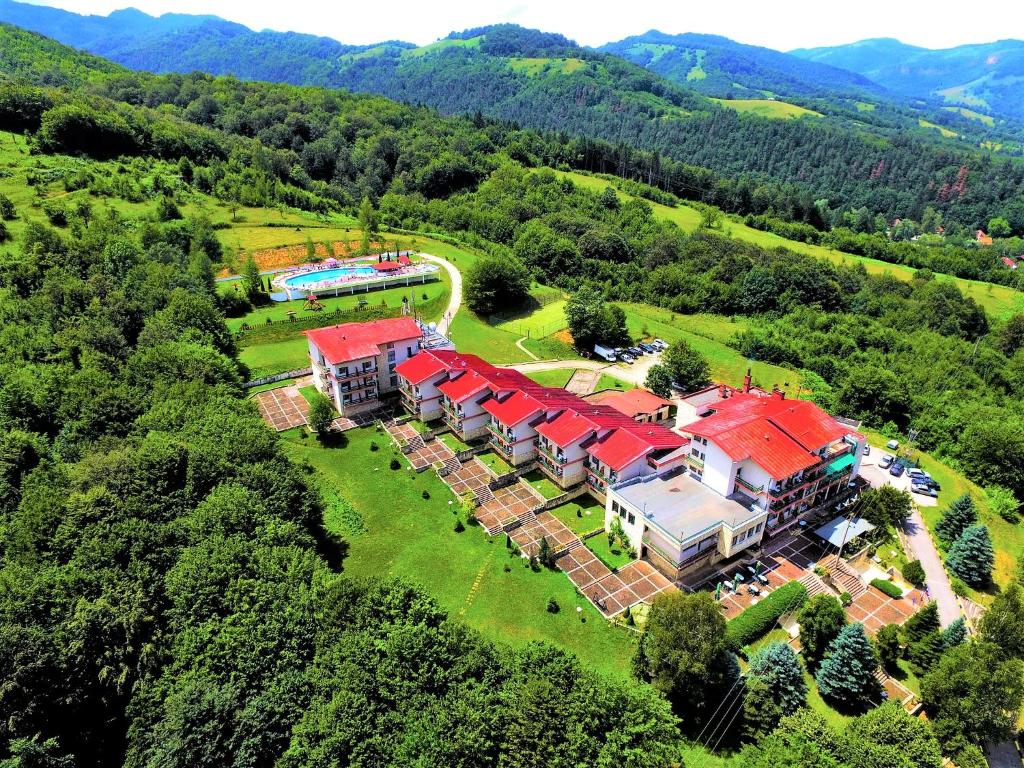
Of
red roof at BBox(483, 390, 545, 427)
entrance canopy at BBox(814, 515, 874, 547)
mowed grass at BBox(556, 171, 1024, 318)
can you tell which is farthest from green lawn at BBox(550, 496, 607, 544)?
mowed grass at BBox(556, 171, 1024, 318)

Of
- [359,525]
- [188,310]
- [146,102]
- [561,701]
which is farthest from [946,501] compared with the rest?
[146,102]

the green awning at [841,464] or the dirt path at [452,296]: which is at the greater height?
the green awning at [841,464]

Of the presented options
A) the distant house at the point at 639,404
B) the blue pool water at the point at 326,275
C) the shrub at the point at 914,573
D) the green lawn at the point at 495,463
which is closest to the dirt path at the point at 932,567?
the shrub at the point at 914,573

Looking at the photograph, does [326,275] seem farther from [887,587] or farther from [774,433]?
[887,587]

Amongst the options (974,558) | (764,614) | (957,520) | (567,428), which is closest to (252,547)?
(567,428)

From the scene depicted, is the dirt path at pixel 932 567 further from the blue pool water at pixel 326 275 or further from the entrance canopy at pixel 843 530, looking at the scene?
the blue pool water at pixel 326 275

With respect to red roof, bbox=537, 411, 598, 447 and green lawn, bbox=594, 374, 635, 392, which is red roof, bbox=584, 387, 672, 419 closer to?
green lawn, bbox=594, 374, 635, 392

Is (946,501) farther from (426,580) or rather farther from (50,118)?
(50,118)
